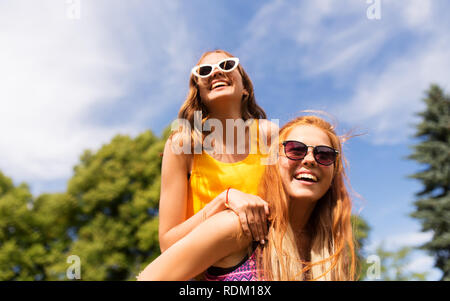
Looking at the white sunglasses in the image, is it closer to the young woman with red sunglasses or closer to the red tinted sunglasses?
the young woman with red sunglasses

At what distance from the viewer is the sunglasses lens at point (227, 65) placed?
3.16 meters

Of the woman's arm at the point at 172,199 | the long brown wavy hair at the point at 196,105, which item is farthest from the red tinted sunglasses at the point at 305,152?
the long brown wavy hair at the point at 196,105

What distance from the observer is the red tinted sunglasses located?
87.3 inches

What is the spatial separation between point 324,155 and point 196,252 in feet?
3.08

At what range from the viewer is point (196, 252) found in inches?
77.5

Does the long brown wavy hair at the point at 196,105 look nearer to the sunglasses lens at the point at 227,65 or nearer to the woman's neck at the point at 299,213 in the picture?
the sunglasses lens at the point at 227,65

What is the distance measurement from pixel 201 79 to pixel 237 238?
5.14 feet

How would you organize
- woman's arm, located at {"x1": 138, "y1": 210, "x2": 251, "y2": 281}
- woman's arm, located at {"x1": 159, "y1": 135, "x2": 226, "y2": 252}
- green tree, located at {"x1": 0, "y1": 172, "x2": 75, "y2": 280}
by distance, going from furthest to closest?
1. green tree, located at {"x1": 0, "y1": 172, "x2": 75, "y2": 280}
2. woman's arm, located at {"x1": 159, "y1": 135, "x2": 226, "y2": 252}
3. woman's arm, located at {"x1": 138, "y1": 210, "x2": 251, "y2": 281}

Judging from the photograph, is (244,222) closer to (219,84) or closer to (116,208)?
(219,84)

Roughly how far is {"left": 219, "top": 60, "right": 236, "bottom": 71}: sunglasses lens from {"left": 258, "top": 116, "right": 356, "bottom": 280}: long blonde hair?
92 cm

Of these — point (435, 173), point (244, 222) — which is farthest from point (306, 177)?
point (435, 173)

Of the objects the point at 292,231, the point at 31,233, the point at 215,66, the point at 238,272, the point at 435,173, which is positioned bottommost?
the point at 238,272

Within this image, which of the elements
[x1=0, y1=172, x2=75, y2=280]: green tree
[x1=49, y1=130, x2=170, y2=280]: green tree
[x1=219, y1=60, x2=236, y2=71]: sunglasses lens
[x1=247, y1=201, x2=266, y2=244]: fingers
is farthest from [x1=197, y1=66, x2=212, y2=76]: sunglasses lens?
[x1=0, y1=172, x2=75, y2=280]: green tree
